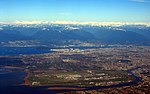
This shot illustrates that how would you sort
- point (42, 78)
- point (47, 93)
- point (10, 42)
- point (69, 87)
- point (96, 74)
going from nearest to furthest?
point (47, 93), point (69, 87), point (42, 78), point (96, 74), point (10, 42)

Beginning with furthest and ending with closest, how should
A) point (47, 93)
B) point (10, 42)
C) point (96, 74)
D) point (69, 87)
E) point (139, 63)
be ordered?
1. point (10, 42)
2. point (139, 63)
3. point (96, 74)
4. point (69, 87)
5. point (47, 93)

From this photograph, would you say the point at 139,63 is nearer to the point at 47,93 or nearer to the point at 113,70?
the point at 113,70

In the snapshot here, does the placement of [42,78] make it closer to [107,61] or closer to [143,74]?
[143,74]

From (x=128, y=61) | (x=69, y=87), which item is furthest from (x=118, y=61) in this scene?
(x=69, y=87)

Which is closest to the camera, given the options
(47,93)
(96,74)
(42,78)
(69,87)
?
(47,93)

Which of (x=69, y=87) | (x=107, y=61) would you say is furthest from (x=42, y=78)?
(x=107, y=61)

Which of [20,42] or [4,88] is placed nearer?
[4,88]

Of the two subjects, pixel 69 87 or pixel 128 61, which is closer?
pixel 69 87

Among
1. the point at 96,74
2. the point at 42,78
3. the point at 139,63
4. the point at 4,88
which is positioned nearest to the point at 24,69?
the point at 42,78

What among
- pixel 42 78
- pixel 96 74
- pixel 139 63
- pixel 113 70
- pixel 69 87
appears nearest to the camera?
pixel 69 87
